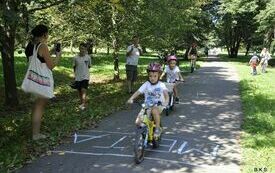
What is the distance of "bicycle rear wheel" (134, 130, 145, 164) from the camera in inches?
285

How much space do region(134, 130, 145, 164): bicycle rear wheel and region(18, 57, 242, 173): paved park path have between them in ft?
0.33

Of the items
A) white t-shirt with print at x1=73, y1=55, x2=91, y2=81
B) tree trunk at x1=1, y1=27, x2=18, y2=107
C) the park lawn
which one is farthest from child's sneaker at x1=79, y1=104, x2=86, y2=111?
tree trunk at x1=1, y1=27, x2=18, y2=107

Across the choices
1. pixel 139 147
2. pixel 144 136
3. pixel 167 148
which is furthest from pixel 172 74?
pixel 139 147

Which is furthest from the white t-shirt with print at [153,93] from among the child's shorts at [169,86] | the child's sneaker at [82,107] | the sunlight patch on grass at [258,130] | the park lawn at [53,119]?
the child's sneaker at [82,107]

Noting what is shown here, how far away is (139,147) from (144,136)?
30cm

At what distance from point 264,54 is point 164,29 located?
921 cm

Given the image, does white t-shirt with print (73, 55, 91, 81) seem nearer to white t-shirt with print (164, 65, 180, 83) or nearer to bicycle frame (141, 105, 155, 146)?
white t-shirt with print (164, 65, 180, 83)

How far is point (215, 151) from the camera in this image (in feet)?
27.1

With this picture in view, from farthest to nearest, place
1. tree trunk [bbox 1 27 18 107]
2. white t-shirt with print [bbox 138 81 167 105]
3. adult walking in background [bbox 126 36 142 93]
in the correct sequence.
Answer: adult walking in background [bbox 126 36 142 93] < tree trunk [bbox 1 27 18 107] < white t-shirt with print [bbox 138 81 167 105]

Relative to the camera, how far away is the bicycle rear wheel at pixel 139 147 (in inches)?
285

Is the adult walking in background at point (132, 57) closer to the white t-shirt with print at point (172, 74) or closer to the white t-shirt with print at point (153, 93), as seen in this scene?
the white t-shirt with print at point (172, 74)

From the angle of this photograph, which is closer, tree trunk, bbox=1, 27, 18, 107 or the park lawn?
the park lawn

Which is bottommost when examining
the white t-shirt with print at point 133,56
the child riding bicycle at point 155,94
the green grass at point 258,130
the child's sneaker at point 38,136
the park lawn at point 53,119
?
the green grass at point 258,130

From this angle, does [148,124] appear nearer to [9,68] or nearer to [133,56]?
[9,68]
